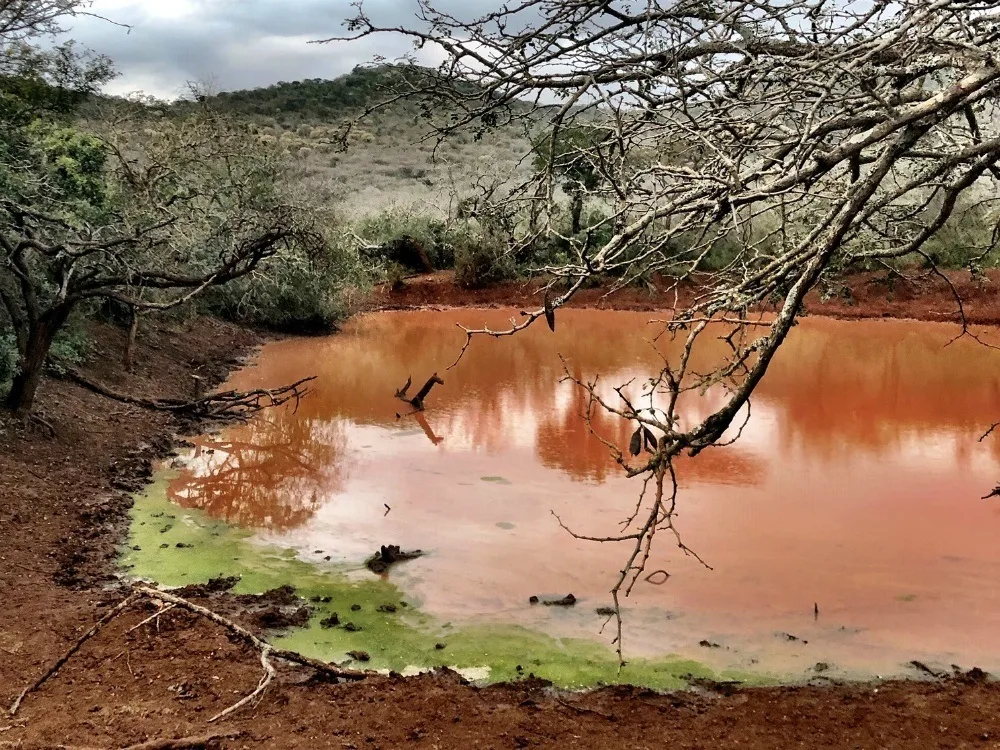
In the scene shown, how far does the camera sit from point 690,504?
25.8 ft

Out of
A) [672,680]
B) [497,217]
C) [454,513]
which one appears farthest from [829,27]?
[454,513]

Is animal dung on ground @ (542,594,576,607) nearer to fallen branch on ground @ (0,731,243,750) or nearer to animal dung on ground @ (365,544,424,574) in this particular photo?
animal dung on ground @ (365,544,424,574)

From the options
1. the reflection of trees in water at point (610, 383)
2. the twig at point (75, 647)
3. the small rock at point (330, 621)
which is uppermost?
the twig at point (75, 647)

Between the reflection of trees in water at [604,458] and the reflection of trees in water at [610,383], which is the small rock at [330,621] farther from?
the reflection of trees in water at [610,383]

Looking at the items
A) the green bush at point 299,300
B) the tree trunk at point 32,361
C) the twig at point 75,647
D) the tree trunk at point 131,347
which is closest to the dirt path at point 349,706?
the twig at point 75,647

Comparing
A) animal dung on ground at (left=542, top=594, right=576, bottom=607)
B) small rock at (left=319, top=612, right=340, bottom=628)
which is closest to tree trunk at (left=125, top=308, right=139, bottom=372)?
small rock at (left=319, top=612, right=340, bottom=628)

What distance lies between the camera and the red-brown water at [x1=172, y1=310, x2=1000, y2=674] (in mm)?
5582

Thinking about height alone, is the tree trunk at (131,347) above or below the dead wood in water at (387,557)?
above

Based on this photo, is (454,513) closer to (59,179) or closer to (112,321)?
(59,179)

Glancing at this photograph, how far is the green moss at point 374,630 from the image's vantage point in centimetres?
488

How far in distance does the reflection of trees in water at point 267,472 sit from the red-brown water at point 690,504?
0.03m

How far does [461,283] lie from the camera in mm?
26281

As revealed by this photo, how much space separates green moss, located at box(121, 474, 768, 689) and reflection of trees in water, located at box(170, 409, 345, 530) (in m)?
0.70

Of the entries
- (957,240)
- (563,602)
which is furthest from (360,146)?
(563,602)
